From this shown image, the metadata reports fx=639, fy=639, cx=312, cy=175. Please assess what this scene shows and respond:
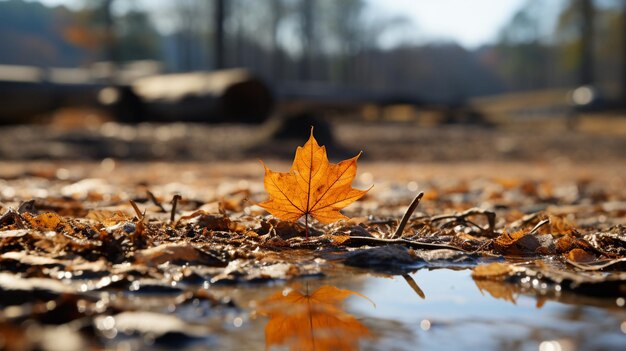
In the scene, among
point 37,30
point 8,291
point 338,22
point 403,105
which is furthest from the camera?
point 37,30

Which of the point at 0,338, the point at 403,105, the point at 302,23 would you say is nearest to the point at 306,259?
the point at 0,338

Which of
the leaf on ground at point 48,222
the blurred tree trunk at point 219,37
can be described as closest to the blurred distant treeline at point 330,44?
the blurred tree trunk at point 219,37

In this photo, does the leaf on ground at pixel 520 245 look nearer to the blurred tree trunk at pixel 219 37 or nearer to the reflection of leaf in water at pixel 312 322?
the reflection of leaf in water at pixel 312 322

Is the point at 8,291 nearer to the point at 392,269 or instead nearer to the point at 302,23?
the point at 392,269

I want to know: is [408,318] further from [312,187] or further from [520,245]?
[520,245]

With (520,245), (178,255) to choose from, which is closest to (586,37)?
(520,245)

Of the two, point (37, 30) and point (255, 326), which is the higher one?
point (37, 30)
